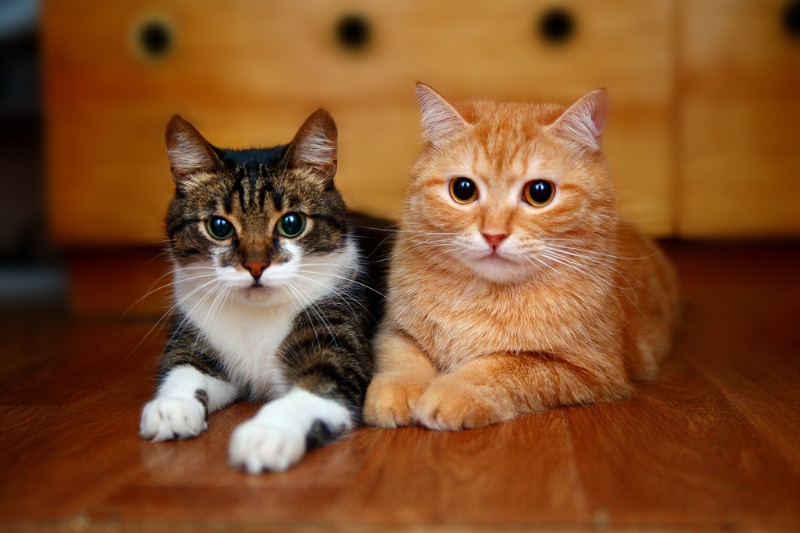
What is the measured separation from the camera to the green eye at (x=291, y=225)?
1.69 metres

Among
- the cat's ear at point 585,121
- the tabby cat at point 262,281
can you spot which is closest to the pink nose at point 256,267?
the tabby cat at point 262,281

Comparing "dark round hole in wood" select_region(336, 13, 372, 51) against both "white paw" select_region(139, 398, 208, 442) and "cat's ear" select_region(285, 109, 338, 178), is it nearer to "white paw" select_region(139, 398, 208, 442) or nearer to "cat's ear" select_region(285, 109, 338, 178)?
"cat's ear" select_region(285, 109, 338, 178)

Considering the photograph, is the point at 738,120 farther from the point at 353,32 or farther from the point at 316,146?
the point at 316,146

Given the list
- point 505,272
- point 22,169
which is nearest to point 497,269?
point 505,272

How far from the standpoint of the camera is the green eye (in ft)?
5.54

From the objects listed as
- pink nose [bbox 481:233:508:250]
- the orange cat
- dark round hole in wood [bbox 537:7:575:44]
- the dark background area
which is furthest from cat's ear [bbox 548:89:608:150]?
the dark background area

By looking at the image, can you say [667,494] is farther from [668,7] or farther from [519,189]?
[668,7]

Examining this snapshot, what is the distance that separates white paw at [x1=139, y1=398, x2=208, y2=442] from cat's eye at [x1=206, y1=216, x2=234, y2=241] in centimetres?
39

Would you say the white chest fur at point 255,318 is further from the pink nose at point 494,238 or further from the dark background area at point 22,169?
the dark background area at point 22,169

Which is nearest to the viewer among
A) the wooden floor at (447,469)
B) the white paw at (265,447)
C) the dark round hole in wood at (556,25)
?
the wooden floor at (447,469)

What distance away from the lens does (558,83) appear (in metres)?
2.90

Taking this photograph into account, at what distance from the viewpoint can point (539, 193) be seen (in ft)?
5.42

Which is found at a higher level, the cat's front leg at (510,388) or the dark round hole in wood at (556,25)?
the dark round hole in wood at (556,25)

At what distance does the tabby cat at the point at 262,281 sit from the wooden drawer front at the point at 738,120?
1744 mm
